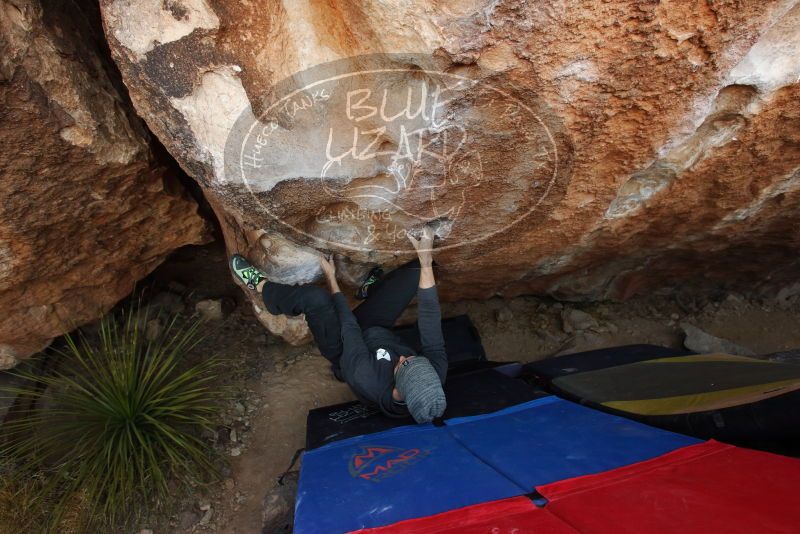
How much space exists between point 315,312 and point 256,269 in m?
0.40

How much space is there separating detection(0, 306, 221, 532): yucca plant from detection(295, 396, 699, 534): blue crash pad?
1019mm

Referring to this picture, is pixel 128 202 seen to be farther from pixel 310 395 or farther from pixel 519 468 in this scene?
pixel 519 468

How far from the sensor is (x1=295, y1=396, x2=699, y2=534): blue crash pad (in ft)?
5.29

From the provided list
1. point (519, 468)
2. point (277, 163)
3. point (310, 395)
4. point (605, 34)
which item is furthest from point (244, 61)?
point (310, 395)

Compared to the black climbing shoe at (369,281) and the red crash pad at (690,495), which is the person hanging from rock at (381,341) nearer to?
the black climbing shoe at (369,281)

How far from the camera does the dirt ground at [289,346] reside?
2705mm

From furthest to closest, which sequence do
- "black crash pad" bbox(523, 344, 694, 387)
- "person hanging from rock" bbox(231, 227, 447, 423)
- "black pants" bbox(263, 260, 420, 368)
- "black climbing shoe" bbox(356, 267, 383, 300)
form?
"black crash pad" bbox(523, 344, 694, 387), "black climbing shoe" bbox(356, 267, 383, 300), "black pants" bbox(263, 260, 420, 368), "person hanging from rock" bbox(231, 227, 447, 423)

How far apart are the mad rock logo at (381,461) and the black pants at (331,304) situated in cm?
65

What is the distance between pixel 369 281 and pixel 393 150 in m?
0.99

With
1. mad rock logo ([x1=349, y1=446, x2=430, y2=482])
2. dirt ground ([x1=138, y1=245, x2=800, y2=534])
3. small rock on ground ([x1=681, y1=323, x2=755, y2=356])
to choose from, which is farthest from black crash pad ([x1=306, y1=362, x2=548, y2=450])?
small rock on ground ([x1=681, y1=323, x2=755, y2=356])

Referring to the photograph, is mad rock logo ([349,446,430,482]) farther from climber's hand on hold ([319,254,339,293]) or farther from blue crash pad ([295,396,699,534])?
climber's hand on hold ([319,254,339,293])

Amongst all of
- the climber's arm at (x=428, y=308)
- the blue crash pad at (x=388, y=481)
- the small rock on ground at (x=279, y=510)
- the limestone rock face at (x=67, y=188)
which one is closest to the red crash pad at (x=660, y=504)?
the blue crash pad at (x=388, y=481)

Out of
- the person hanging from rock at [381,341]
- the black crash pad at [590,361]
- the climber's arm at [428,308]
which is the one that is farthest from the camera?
the black crash pad at [590,361]

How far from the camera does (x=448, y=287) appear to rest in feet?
10.5
